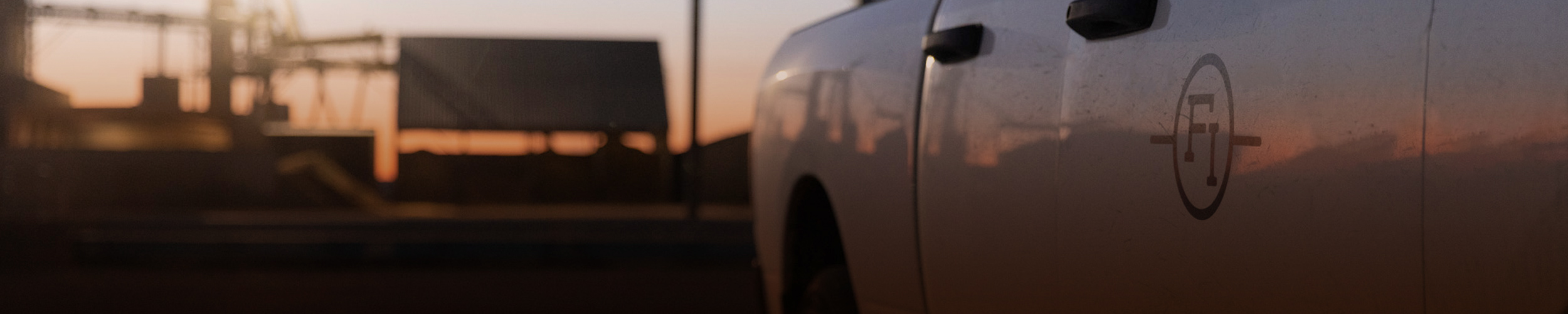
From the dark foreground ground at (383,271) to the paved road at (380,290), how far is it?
0.02 metres

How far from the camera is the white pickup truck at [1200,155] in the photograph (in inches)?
73.0

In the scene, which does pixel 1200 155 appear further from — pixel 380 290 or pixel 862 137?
pixel 380 290

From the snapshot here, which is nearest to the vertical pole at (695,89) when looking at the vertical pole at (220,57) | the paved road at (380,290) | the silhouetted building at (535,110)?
the paved road at (380,290)

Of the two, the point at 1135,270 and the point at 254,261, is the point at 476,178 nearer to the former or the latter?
the point at 254,261

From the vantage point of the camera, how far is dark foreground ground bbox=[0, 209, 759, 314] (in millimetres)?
8516

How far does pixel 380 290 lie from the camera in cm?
946

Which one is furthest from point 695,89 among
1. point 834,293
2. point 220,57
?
point 220,57

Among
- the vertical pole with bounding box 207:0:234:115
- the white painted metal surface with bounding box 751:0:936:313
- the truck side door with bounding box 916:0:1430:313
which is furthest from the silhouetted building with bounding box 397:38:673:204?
the truck side door with bounding box 916:0:1430:313

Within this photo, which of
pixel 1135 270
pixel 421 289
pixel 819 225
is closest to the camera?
pixel 1135 270

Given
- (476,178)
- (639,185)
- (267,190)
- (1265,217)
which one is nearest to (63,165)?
(267,190)

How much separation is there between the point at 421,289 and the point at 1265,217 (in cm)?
791

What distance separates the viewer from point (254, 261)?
12.2 metres

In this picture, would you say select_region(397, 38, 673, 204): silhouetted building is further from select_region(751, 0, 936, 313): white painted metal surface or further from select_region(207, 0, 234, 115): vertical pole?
select_region(751, 0, 936, 313): white painted metal surface

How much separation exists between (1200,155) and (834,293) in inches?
73.3
